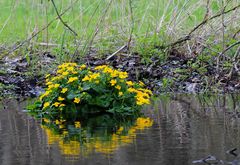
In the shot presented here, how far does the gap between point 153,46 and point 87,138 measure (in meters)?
5.56

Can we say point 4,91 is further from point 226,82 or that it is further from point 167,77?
point 226,82

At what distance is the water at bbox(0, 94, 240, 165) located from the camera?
18.2ft

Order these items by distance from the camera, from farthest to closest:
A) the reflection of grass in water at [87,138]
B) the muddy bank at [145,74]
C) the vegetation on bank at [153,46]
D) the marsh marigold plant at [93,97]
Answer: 1. the vegetation on bank at [153,46]
2. the muddy bank at [145,74]
3. the marsh marigold plant at [93,97]
4. the reflection of grass in water at [87,138]

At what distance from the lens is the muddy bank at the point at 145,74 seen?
10.5 m

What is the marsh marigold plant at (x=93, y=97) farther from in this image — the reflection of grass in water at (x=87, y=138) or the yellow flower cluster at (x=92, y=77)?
the reflection of grass in water at (x=87, y=138)

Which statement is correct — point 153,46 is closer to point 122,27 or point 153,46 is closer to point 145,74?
point 122,27

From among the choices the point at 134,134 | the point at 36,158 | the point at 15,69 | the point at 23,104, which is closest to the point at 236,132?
the point at 134,134

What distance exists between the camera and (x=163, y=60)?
11664mm

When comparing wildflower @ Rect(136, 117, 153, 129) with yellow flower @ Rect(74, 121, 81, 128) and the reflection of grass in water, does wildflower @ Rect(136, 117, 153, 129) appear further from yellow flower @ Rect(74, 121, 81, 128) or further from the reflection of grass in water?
yellow flower @ Rect(74, 121, 81, 128)

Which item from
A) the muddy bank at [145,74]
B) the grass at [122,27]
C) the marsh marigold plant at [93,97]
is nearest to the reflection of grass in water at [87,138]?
the marsh marigold plant at [93,97]

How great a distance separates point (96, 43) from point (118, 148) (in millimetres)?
6455

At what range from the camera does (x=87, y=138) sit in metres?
6.54

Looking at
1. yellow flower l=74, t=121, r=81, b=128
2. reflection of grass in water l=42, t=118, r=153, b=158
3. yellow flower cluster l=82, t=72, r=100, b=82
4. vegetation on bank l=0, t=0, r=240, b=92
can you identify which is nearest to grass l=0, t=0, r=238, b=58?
vegetation on bank l=0, t=0, r=240, b=92

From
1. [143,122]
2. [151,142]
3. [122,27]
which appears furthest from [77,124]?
[122,27]
